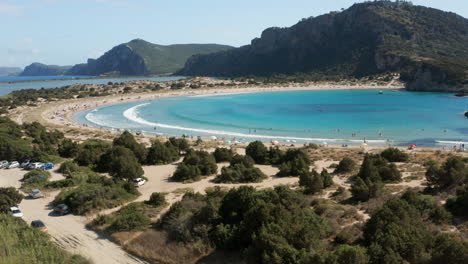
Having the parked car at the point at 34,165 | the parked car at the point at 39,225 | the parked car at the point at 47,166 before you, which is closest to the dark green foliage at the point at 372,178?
the parked car at the point at 39,225

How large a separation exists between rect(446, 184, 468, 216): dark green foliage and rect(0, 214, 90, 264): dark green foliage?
14.3 m

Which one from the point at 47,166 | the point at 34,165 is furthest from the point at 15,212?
the point at 34,165

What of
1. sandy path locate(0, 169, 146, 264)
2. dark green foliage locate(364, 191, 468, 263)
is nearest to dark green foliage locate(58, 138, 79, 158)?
Result: sandy path locate(0, 169, 146, 264)

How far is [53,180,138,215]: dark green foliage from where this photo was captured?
17.6 metres

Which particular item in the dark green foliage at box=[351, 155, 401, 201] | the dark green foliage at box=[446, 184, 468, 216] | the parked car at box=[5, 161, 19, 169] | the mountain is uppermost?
the mountain

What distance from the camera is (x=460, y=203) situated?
1455cm

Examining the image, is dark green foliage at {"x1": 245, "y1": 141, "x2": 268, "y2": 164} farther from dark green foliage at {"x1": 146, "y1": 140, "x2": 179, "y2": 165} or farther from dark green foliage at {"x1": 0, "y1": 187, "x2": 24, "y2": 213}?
dark green foliage at {"x1": 0, "y1": 187, "x2": 24, "y2": 213}

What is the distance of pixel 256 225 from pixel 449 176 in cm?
1178

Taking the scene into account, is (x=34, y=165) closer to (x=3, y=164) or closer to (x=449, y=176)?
(x=3, y=164)

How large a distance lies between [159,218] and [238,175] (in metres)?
7.58

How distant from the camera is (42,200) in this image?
19.5 m

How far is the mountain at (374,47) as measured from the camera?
342 feet

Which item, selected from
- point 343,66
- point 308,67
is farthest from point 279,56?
point 343,66

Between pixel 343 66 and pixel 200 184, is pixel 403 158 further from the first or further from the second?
pixel 343 66
